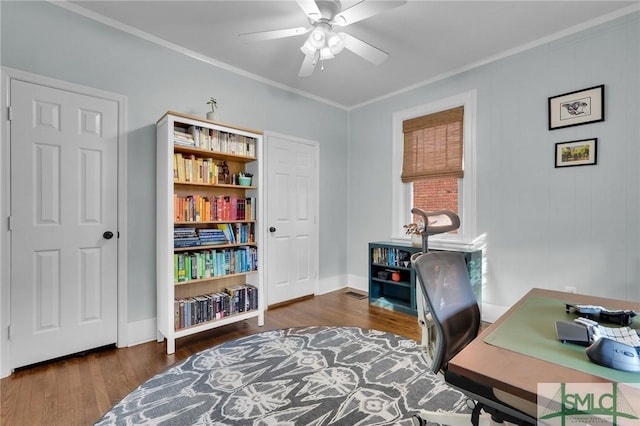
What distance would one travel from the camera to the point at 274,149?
380 cm

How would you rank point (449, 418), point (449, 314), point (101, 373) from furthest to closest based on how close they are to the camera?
point (101, 373) < point (449, 418) < point (449, 314)

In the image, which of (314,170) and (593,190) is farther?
(314,170)

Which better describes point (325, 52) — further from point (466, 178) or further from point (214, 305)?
point (214, 305)

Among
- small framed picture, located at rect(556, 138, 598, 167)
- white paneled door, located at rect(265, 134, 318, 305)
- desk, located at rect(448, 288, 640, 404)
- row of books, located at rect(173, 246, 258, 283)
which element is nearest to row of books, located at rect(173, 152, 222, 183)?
row of books, located at rect(173, 246, 258, 283)

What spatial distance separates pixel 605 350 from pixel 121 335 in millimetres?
3147

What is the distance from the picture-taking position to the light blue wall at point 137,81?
2285 millimetres

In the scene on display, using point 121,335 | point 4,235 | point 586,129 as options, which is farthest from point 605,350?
point 4,235

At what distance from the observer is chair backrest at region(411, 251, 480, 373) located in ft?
4.22

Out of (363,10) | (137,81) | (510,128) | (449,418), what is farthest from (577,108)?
(137,81)

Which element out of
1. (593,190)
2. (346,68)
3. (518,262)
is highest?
(346,68)

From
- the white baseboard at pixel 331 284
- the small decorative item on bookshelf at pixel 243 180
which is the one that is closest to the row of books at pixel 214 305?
the small decorative item on bookshelf at pixel 243 180

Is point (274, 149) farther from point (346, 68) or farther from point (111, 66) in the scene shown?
point (111, 66)

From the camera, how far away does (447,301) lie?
1408 millimetres

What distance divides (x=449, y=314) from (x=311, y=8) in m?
2.04
